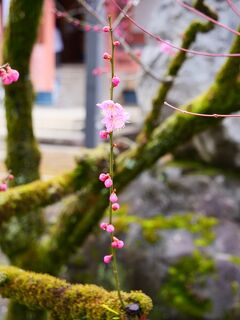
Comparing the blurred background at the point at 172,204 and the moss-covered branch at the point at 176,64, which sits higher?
the moss-covered branch at the point at 176,64

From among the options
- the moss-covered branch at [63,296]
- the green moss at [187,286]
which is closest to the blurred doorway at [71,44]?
the green moss at [187,286]

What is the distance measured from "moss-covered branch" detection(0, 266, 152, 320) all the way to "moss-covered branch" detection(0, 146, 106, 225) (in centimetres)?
94

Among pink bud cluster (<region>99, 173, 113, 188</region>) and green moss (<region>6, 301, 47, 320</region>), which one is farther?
green moss (<region>6, 301, 47, 320</region>)

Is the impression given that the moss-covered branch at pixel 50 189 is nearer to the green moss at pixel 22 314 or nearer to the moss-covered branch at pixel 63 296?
the green moss at pixel 22 314

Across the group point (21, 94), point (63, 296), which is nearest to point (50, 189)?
point (21, 94)

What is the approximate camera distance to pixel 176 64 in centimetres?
324

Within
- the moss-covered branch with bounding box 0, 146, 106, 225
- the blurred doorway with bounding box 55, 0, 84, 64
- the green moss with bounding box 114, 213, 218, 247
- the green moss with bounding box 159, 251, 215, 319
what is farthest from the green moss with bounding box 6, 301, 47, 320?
the blurred doorway with bounding box 55, 0, 84, 64

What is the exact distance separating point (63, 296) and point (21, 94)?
1.93 m

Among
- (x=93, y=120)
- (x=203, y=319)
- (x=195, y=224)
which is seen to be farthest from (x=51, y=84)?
(x=203, y=319)

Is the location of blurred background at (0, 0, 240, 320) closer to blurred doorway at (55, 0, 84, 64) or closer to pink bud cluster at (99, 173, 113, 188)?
pink bud cluster at (99, 173, 113, 188)

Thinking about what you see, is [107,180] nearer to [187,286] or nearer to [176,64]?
[176,64]

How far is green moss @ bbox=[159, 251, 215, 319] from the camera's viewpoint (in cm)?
436

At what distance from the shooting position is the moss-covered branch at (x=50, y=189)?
2.83 meters

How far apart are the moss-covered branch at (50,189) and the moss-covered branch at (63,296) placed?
942 millimetres
